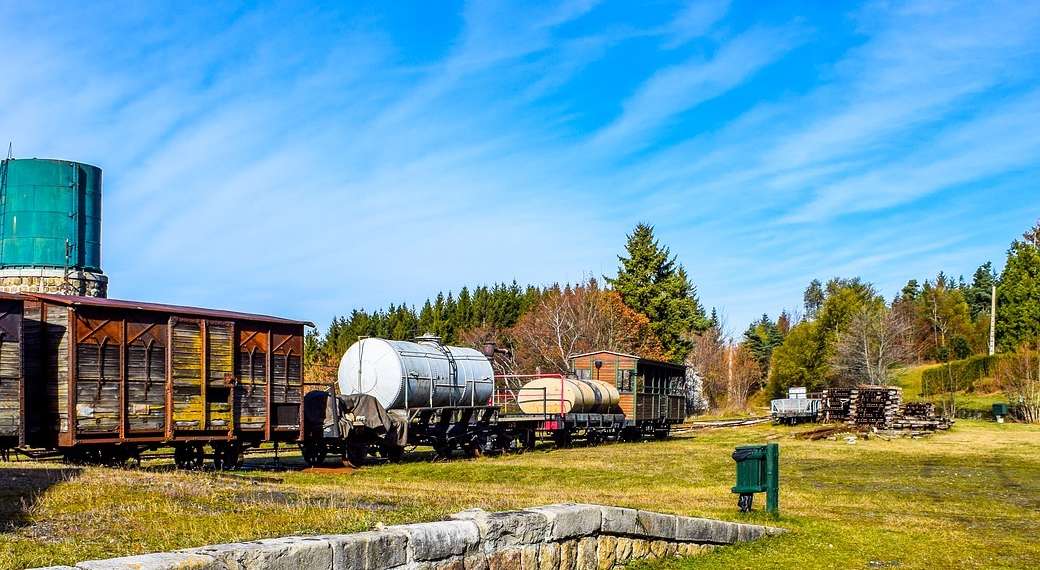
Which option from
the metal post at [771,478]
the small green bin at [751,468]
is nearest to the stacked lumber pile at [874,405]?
the metal post at [771,478]

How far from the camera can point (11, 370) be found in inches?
652

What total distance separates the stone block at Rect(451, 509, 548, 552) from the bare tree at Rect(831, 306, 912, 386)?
6438 centimetres

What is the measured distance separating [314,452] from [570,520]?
55.9 ft

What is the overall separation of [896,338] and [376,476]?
200 ft

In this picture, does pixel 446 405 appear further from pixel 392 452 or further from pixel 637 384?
pixel 637 384

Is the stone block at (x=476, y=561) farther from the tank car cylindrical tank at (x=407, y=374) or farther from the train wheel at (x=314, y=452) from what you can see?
the tank car cylindrical tank at (x=407, y=374)

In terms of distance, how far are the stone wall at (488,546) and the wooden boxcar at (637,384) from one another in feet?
88.4

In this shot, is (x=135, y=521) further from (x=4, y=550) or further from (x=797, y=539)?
(x=797, y=539)

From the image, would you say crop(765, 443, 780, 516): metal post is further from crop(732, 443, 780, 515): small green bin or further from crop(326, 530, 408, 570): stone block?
crop(326, 530, 408, 570): stone block

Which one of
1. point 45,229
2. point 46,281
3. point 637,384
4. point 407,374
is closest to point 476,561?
point 407,374

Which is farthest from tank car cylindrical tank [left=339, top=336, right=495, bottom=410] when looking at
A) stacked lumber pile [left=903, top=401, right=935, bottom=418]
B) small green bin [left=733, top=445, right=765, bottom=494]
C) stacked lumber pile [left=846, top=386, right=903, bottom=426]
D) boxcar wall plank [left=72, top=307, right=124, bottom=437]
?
stacked lumber pile [left=903, top=401, right=935, bottom=418]

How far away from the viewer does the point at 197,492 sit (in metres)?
11.2

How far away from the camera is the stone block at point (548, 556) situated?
748 cm

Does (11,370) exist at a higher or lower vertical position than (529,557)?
higher
